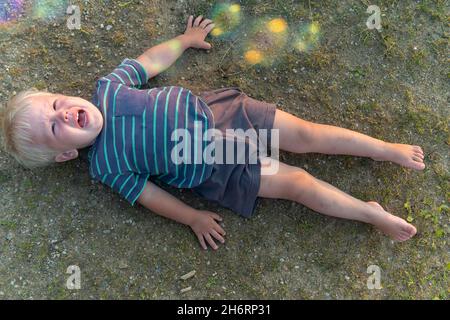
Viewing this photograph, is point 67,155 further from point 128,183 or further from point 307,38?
point 307,38

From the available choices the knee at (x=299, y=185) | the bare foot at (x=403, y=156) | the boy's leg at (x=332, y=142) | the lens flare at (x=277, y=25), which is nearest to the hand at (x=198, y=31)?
the lens flare at (x=277, y=25)

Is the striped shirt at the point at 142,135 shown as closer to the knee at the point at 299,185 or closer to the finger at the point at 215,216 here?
the finger at the point at 215,216

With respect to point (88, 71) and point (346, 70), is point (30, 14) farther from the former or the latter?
point (346, 70)

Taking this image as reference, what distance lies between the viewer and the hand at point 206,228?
2703mm

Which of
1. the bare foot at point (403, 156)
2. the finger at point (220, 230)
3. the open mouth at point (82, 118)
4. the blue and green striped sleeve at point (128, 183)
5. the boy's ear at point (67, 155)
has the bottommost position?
the finger at point (220, 230)

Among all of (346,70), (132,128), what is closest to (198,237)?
(132,128)

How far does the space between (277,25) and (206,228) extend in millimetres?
1483

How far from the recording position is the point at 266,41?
2990mm

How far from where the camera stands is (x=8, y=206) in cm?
274

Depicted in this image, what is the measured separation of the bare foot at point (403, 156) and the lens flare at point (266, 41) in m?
0.96

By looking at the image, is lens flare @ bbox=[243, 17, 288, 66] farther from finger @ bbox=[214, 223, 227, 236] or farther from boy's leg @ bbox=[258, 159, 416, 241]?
finger @ bbox=[214, 223, 227, 236]

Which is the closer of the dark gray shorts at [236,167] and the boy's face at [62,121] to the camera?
the boy's face at [62,121]

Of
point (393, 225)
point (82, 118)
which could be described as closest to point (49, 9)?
point (82, 118)
